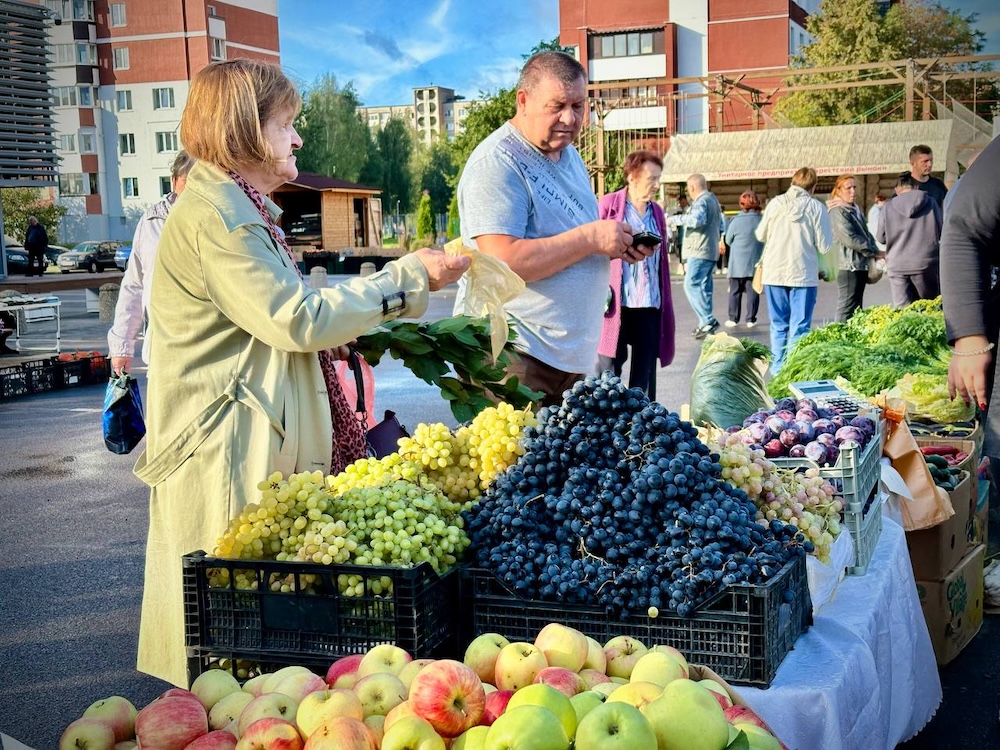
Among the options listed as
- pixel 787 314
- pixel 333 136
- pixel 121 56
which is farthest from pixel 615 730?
pixel 333 136

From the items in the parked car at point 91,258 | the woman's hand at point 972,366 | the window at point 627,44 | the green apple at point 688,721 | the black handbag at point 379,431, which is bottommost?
the green apple at point 688,721

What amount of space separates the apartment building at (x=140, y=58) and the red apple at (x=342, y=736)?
1779 mm

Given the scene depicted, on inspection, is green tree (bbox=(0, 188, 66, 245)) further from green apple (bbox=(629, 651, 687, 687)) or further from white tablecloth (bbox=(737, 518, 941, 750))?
green apple (bbox=(629, 651, 687, 687))

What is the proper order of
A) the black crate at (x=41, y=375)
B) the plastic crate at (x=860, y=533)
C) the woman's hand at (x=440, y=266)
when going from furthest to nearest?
the black crate at (x=41, y=375) → the plastic crate at (x=860, y=533) → the woman's hand at (x=440, y=266)

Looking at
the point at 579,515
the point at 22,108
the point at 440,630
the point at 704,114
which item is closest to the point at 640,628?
the point at 579,515

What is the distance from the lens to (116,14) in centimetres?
945

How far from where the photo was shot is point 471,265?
2.84 m

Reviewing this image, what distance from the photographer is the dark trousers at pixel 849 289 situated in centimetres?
1128

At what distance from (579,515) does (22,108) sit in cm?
1417

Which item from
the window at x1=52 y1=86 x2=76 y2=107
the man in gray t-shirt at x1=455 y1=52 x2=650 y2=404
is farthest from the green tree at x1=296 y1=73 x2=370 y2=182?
the man in gray t-shirt at x1=455 y1=52 x2=650 y2=404

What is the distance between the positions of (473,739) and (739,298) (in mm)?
13981

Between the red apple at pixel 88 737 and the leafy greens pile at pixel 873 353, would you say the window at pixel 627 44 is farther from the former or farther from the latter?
the red apple at pixel 88 737

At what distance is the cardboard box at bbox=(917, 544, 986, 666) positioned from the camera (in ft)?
12.9

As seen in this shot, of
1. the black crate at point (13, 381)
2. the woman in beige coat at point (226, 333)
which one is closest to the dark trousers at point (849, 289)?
the black crate at point (13, 381)
